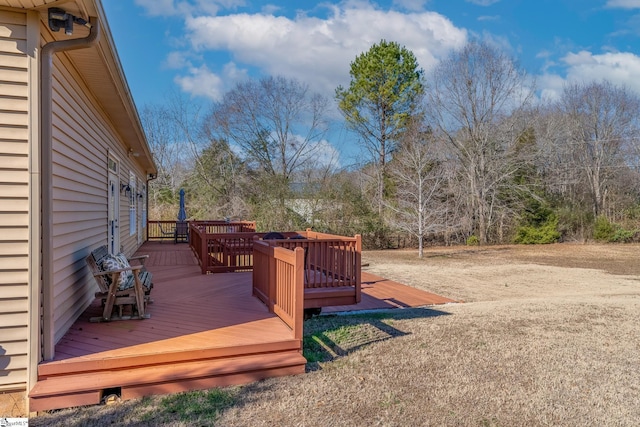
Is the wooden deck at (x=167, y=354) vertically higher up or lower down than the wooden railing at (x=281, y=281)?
lower down

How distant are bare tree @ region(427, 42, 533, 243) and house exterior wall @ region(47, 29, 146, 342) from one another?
17.6 m

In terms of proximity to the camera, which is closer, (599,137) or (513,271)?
(513,271)

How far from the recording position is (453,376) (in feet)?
11.4

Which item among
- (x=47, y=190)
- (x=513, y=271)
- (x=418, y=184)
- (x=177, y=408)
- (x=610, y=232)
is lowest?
(x=513, y=271)

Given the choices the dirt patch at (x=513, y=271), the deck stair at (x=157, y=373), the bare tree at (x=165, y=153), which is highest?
the bare tree at (x=165, y=153)

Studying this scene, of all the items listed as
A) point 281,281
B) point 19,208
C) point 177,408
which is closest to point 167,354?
point 177,408

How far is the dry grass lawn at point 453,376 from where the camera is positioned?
2.71 meters

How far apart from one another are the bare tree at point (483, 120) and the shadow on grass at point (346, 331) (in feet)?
49.3

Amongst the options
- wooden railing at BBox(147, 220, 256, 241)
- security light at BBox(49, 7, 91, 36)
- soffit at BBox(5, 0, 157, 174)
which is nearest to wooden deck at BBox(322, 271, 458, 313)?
soffit at BBox(5, 0, 157, 174)

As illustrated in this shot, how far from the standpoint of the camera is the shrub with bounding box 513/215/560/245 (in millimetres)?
19719

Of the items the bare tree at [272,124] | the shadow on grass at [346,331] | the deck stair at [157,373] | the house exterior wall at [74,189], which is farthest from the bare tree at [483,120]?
the deck stair at [157,373]

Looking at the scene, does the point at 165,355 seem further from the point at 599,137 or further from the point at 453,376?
the point at 599,137

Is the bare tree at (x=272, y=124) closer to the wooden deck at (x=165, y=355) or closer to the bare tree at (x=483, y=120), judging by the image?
the bare tree at (x=483, y=120)

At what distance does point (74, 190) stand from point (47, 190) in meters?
1.06
